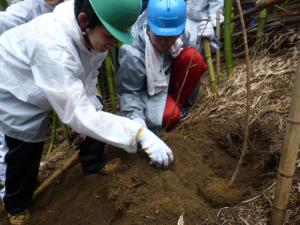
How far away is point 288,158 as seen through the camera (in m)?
1.28

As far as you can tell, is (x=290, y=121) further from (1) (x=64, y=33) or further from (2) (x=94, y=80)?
(2) (x=94, y=80)

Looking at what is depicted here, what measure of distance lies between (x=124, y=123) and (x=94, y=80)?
0.47 meters

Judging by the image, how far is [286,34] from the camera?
9.52ft

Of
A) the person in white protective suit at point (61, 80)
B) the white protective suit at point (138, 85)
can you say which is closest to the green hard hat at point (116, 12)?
the person in white protective suit at point (61, 80)

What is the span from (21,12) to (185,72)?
3.40ft

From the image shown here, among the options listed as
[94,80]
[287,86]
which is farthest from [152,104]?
[287,86]

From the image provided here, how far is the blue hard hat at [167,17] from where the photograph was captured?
214 centimetres

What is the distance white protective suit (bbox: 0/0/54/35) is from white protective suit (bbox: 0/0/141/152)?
51 centimetres

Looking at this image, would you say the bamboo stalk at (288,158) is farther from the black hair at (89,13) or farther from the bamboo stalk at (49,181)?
the bamboo stalk at (49,181)

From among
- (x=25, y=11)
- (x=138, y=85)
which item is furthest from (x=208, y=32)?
(x=25, y=11)

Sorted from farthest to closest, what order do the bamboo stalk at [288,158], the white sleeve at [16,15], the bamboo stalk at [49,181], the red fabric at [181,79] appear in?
the red fabric at [181,79] < the white sleeve at [16,15] < the bamboo stalk at [49,181] < the bamboo stalk at [288,158]

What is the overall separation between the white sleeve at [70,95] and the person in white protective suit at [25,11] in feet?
2.84

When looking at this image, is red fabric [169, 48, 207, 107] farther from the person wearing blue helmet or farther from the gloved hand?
the gloved hand

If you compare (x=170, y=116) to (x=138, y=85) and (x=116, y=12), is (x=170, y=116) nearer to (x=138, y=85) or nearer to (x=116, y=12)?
(x=138, y=85)
